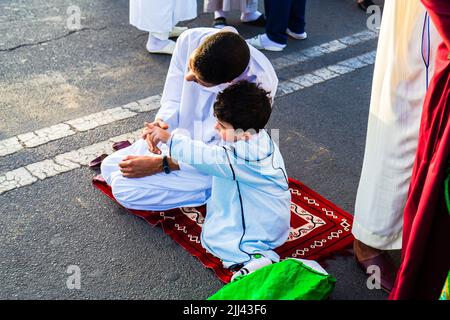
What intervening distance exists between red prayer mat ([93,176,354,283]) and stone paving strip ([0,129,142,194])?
28cm

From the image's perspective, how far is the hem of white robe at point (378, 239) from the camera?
300cm

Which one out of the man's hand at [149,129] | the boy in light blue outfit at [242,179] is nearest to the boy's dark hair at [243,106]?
the boy in light blue outfit at [242,179]

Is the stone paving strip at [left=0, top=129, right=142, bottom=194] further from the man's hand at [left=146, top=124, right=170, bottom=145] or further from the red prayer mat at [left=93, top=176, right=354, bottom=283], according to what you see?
the man's hand at [left=146, top=124, right=170, bottom=145]

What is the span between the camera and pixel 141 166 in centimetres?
340

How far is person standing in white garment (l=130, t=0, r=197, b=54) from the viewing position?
5.40 m

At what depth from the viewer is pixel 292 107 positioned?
4742mm

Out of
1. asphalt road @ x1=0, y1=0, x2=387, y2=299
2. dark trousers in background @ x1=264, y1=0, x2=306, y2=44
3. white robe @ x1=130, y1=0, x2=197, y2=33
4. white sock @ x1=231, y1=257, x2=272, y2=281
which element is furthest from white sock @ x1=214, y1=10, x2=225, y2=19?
white sock @ x1=231, y1=257, x2=272, y2=281

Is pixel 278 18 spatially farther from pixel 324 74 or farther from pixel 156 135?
pixel 156 135

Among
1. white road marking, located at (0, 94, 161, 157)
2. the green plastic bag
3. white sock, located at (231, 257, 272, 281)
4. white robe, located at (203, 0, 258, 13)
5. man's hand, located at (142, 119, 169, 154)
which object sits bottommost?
white road marking, located at (0, 94, 161, 157)

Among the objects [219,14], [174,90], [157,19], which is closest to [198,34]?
[174,90]

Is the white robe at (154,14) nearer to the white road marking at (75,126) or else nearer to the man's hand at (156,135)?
the white road marking at (75,126)

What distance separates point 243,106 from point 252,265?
766 mm
